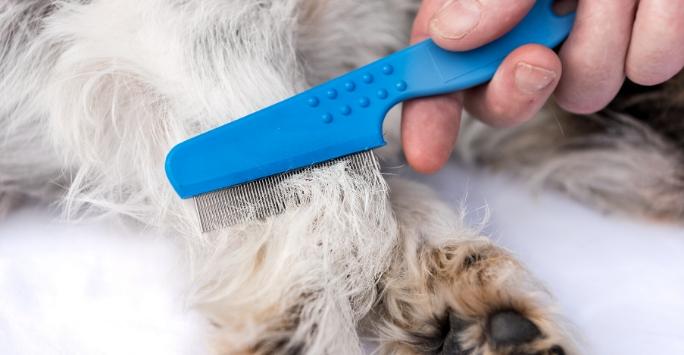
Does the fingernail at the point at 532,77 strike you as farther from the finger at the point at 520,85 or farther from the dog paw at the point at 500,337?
the dog paw at the point at 500,337

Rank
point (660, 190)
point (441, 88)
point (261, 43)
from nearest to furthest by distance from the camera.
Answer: point (441, 88), point (261, 43), point (660, 190)

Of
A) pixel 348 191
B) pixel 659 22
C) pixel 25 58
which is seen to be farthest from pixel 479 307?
pixel 25 58

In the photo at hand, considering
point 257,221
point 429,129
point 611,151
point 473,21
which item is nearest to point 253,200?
point 257,221

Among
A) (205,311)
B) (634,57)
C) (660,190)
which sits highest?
(634,57)

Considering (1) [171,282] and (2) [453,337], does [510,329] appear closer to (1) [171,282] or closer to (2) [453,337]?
(2) [453,337]

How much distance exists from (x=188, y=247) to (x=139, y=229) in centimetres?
12

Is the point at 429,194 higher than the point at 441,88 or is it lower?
lower

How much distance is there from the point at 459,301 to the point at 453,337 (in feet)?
0.15

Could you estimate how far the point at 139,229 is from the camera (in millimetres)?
967

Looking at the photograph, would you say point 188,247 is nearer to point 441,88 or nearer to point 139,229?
point 139,229

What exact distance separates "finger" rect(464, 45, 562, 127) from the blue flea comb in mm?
27

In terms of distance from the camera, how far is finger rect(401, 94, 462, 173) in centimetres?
88

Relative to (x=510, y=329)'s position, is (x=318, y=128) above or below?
above

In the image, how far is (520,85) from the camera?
2.68 feet
